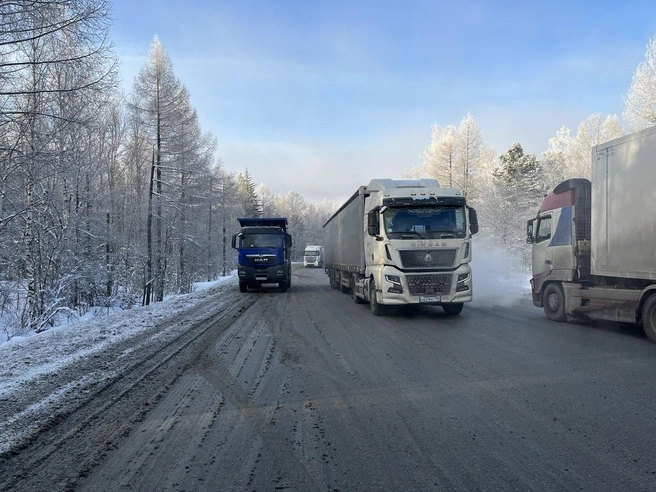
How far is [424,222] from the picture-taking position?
1168cm

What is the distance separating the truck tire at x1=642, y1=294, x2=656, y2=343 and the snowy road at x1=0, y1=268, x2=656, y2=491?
0.37 m

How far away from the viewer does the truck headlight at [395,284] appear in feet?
37.3

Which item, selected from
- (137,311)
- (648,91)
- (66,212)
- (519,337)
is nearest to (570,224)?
(519,337)

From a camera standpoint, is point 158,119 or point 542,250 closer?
point 542,250

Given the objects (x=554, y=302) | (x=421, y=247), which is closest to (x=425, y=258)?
(x=421, y=247)

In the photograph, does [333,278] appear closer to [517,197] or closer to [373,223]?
[373,223]

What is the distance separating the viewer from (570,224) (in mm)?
10727

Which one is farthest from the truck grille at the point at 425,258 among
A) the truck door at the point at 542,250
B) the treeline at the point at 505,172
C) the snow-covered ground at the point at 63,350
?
the treeline at the point at 505,172

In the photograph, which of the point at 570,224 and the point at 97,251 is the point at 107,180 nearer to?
the point at 97,251

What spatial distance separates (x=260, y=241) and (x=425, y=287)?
39.6ft

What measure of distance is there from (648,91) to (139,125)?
2960 centimetres

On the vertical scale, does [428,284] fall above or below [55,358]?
above

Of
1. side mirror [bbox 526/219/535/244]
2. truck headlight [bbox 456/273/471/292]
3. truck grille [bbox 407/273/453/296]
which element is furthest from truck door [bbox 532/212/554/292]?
truck grille [bbox 407/273/453/296]

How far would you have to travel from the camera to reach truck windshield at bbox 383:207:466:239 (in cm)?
1158
